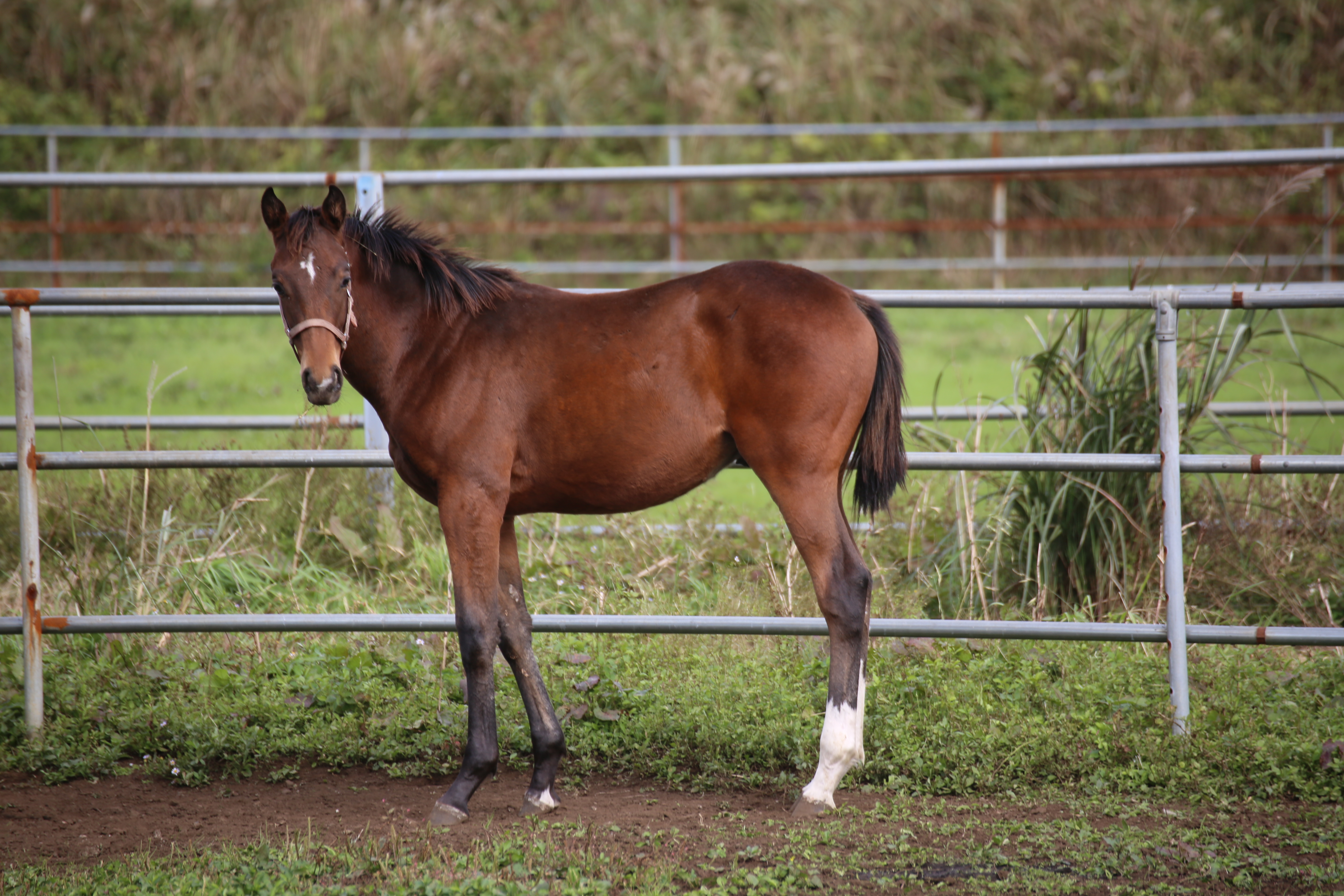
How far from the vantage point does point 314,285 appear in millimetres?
3273

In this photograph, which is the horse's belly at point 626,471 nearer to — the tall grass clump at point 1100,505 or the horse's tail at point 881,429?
the horse's tail at point 881,429

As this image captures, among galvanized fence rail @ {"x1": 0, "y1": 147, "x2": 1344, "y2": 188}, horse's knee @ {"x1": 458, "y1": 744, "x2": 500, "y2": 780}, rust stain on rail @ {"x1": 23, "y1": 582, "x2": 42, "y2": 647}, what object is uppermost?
galvanized fence rail @ {"x1": 0, "y1": 147, "x2": 1344, "y2": 188}

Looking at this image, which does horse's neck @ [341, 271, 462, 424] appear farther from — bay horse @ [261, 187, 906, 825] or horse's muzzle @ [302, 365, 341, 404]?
horse's muzzle @ [302, 365, 341, 404]

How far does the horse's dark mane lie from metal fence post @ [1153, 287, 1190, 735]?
2.11m

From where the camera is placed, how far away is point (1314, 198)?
1127cm

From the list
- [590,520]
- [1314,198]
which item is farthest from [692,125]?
[590,520]

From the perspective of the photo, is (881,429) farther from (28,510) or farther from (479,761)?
(28,510)

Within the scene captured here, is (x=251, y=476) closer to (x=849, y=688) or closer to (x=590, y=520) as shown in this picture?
(x=590, y=520)

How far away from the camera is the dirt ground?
301cm

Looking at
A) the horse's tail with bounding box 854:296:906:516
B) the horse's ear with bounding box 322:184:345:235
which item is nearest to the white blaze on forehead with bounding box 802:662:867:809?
the horse's tail with bounding box 854:296:906:516

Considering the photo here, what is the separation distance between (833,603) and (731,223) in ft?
31.2

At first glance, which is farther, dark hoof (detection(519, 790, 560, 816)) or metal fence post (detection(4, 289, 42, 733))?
metal fence post (detection(4, 289, 42, 733))

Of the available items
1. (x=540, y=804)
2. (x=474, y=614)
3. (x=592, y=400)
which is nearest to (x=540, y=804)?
(x=540, y=804)

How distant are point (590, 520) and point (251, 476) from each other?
1588 mm
